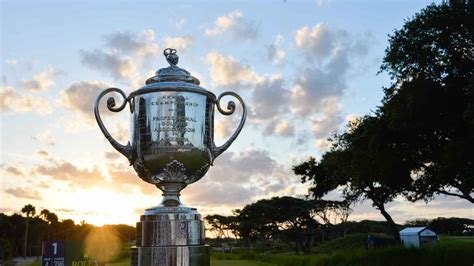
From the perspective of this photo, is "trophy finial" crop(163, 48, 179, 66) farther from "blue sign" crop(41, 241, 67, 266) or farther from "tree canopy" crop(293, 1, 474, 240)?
"tree canopy" crop(293, 1, 474, 240)

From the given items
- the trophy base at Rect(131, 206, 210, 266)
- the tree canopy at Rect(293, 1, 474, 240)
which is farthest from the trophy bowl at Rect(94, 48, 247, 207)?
the tree canopy at Rect(293, 1, 474, 240)

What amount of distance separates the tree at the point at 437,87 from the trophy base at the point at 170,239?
448 inches

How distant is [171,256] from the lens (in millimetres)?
2404

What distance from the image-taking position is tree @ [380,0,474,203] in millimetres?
13000

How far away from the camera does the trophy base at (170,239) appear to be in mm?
→ 2414

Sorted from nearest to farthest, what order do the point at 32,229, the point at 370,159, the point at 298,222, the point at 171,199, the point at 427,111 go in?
the point at 171,199 → the point at 427,111 → the point at 370,159 → the point at 298,222 → the point at 32,229

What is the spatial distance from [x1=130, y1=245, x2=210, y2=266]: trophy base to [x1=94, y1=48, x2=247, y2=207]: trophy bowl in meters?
0.27

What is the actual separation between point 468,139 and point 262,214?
32.3 meters

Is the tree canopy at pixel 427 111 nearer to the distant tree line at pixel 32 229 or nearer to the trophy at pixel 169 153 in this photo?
the trophy at pixel 169 153

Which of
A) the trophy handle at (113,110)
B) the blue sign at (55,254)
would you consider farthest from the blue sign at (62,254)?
the trophy handle at (113,110)

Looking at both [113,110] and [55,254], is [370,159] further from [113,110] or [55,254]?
[113,110]

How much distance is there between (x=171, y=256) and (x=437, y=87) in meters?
12.4

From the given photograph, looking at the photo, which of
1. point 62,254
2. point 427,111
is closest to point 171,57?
point 62,254

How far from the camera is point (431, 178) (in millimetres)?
15406
